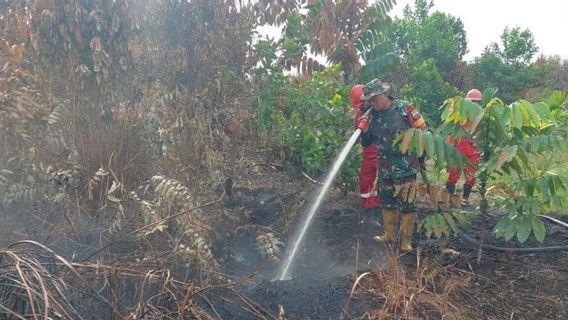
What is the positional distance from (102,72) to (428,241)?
3435mm

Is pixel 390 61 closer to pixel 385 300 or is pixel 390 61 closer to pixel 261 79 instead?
pixel 261 79

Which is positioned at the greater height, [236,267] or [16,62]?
[16,62]

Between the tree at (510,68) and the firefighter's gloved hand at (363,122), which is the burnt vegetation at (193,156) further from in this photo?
the tree at (510,68)

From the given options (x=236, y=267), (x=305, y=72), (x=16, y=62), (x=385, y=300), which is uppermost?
(x=305, y=72)

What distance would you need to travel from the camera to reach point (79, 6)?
16.0 feet

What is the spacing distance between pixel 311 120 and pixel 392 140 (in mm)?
996

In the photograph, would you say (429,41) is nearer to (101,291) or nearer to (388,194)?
(388,194)

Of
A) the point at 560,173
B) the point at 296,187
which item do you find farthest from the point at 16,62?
the point at 560,173

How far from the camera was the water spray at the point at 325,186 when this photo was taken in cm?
494

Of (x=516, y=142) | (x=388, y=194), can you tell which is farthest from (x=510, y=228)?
(x=388, y=194)

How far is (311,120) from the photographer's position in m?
5.55

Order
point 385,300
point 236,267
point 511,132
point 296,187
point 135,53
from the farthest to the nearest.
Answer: point 296,187, point 135,53, point 236,267, point 511,132, point 385,300

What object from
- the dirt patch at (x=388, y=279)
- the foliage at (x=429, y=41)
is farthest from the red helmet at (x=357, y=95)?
the foliage at (x=429, y=41)

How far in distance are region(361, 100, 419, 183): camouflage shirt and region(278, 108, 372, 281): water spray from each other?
14cm
